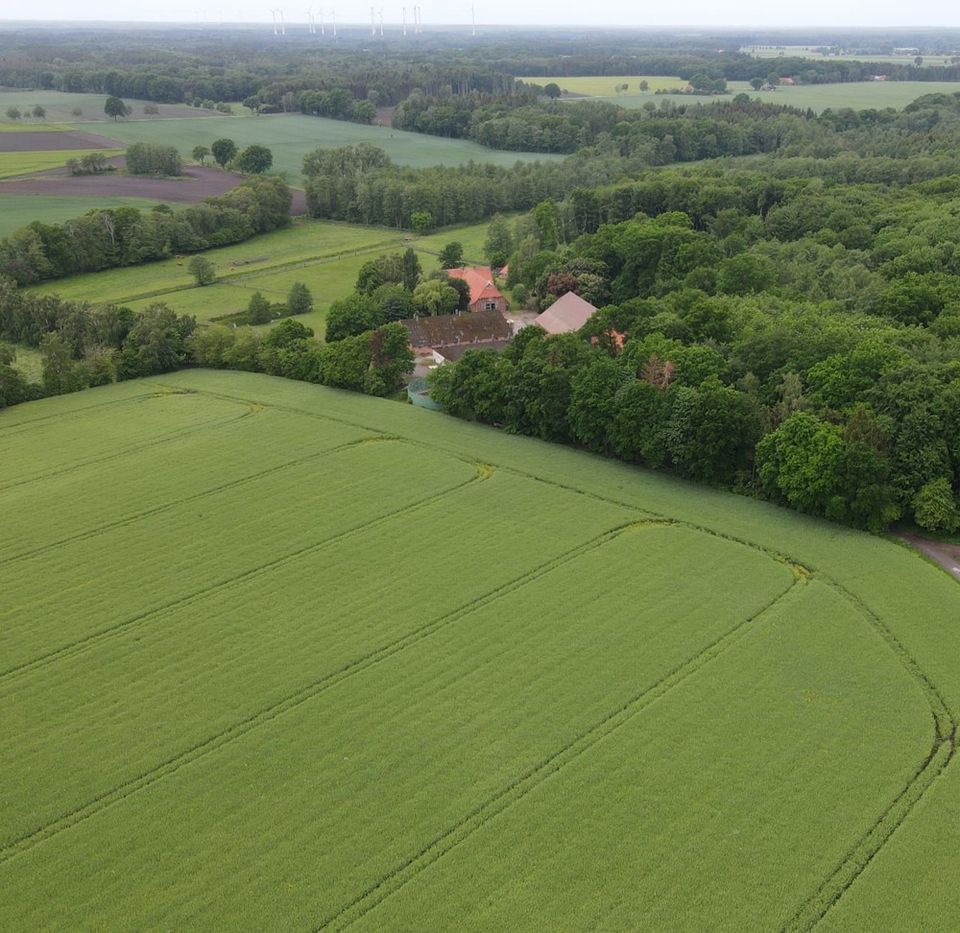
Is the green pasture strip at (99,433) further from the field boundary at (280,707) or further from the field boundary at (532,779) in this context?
the field boundary at (532,779)

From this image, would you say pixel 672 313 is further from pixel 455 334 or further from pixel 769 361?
pixel 455 334

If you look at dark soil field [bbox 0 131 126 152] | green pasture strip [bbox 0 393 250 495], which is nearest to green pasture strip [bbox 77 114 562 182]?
dark soil field [bbox 0 131 126 152]

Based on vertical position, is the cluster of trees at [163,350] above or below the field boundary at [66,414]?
above

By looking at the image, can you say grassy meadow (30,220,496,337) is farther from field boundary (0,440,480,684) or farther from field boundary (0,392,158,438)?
field boundary (0,440,480,684)

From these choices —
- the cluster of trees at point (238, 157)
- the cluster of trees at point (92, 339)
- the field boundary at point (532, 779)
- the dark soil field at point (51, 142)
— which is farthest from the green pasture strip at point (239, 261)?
the field boundary at point (532, 779)

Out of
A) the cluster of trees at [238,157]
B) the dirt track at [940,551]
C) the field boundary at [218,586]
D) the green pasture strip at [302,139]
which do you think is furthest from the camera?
the green pasture strip at [302,139]

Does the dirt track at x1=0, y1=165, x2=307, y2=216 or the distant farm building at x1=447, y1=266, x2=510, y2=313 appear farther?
the dirt track at x1=0, y1=165, x2=307, y2=216

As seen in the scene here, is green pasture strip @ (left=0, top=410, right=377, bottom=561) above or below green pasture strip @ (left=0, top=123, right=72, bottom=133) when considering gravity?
above
